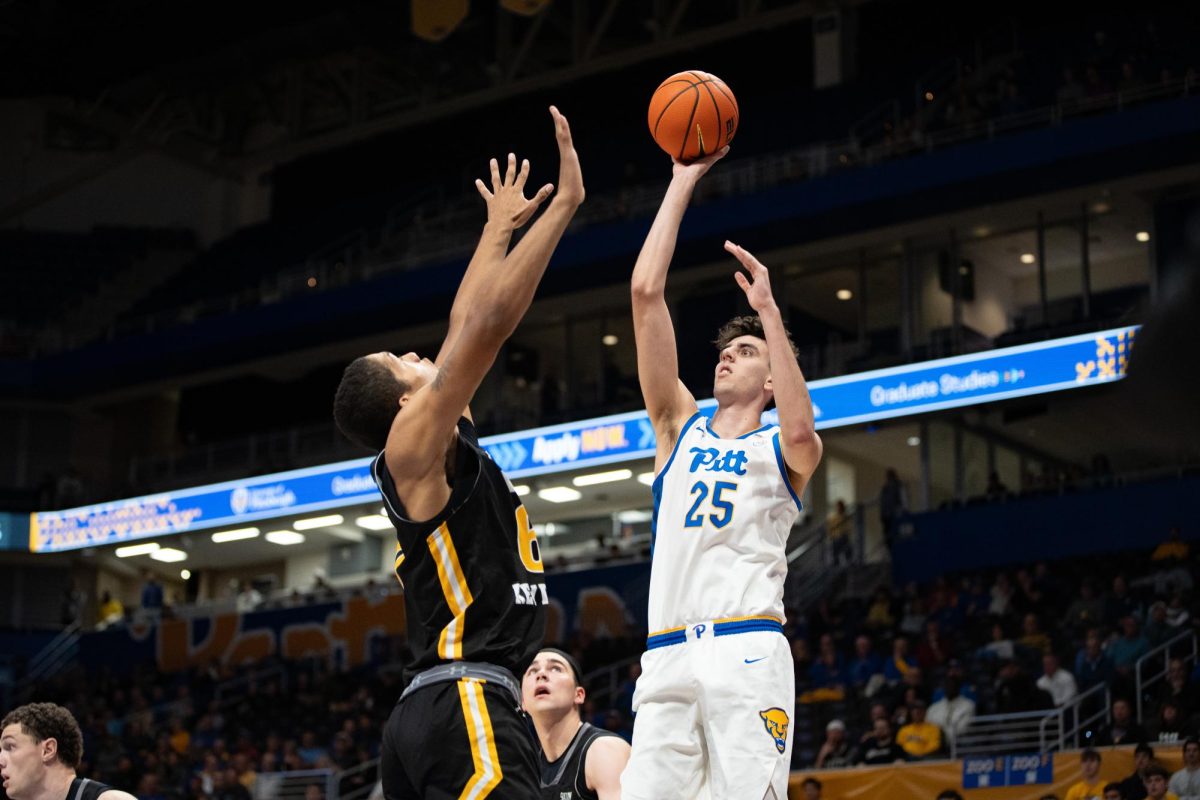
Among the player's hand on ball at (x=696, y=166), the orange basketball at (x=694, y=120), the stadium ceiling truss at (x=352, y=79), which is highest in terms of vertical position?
the stadium ceiling truss at (x=352, y=79)

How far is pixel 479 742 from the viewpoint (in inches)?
193

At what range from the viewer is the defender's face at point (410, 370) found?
5.29m

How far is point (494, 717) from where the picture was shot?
4.97 meters

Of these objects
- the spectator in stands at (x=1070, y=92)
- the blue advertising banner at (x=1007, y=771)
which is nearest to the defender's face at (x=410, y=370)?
the blue advertising banner at (x=1007, y=771)

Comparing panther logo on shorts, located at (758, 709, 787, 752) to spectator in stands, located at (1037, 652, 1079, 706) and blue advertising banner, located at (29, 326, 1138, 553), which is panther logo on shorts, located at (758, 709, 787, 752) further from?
blue advertising banner, located at (29, 326, 1138, 553)

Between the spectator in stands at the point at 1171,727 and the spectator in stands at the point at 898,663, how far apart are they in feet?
12.5

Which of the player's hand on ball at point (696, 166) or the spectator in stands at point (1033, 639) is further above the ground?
the player's hand on ball at point (696, 166)

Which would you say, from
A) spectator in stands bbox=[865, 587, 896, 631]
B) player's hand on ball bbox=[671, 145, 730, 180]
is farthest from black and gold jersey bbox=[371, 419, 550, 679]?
spectator in stands bbox=[865, 587, 896, 631]

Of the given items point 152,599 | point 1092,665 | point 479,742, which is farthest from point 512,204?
point 152,599

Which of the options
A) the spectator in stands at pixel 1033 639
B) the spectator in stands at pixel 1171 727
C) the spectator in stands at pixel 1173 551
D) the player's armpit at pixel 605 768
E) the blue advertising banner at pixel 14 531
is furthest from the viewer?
the blue advertising banner at pixel 14 531

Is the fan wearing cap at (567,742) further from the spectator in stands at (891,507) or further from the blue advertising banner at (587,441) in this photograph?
the spectator in stands at (891,507)

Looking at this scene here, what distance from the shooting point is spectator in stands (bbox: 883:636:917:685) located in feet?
61.4

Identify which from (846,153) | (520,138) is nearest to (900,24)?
(846,153)

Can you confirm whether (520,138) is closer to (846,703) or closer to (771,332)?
(846,703)
